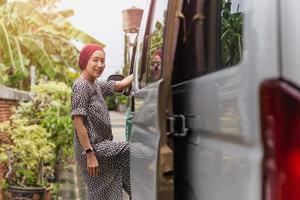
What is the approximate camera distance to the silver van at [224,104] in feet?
4.00

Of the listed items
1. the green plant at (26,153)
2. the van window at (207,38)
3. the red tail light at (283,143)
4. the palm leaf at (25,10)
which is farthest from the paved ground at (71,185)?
the red tail light at (283,143)

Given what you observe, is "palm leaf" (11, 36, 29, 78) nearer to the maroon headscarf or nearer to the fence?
the fence

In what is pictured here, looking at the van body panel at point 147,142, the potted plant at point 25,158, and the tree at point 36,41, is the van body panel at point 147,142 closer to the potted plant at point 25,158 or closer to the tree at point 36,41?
the potted plant at point 25,158

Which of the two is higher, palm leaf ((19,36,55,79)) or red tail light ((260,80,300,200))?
palm leaf ((19,36,55,79))

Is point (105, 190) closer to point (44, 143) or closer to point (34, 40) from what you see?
point (44, 143)

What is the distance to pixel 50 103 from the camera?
27.1 ft

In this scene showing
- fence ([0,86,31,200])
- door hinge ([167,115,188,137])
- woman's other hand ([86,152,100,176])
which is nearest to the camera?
door hinge ([167,115,188,137])

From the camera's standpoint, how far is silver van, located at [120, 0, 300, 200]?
1218mm

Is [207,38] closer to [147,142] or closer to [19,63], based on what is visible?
[147,142]

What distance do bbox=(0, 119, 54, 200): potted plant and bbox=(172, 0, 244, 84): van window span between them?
15.2 feet

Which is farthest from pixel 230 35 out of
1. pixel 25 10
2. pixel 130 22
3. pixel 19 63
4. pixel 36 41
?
pixel 25 10

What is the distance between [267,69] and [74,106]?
3.14 m

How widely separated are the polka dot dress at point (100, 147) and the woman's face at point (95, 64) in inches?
3.5

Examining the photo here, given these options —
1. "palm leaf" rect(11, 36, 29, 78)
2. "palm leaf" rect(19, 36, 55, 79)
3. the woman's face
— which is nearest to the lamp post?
the woman's face
